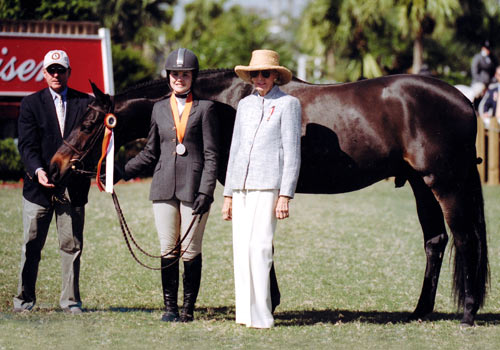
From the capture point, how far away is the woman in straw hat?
5727 mm

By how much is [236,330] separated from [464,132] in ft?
7.75

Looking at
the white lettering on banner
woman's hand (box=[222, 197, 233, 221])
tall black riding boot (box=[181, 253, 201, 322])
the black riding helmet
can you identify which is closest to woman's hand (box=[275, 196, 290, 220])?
woman's hand (box=[222, 197, 233, 221])

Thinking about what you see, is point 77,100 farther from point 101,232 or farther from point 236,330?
point 101,232

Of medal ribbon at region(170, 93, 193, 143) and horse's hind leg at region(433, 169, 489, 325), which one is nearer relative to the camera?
medal ribbon at region(170, 93, 193, 143)

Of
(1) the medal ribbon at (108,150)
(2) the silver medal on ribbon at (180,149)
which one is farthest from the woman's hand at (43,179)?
→ (2) the silver medal on ribbon at (180,149)

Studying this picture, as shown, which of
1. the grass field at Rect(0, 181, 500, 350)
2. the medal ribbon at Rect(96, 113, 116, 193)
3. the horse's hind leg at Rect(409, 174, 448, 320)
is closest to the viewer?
the grass field at Rect(0, 181, 500, 350)

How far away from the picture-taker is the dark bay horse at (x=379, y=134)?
20.5 ft

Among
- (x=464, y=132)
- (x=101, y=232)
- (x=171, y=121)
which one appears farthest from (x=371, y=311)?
(x=101, y=232)

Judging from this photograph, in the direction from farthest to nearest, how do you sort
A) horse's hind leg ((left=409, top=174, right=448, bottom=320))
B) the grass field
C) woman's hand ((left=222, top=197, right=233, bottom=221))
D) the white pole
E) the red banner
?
the white pole
the red banner
horse's hind leg ((left=409, top=174, right=448, bottom=320))
woman's hand ((left=222, top=197, right=233, bottom=221))
the grass field

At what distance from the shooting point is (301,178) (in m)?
6.34

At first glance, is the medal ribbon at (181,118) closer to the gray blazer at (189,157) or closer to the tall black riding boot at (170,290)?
the gray blazer at (189,157)

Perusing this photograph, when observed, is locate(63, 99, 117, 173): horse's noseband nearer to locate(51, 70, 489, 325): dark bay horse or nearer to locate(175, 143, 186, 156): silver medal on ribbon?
locate(51, 70, 489, 325): dark bay horse

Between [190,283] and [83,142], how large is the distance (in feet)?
4.39

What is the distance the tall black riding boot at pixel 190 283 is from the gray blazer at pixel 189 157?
52 cm
